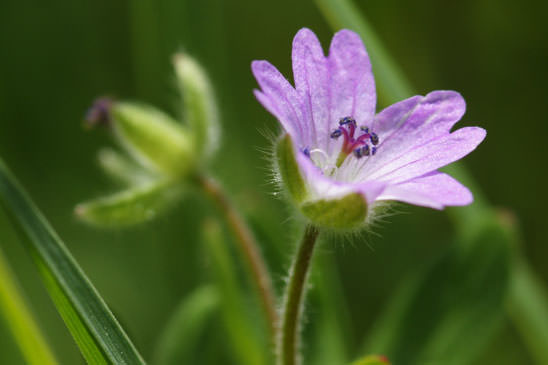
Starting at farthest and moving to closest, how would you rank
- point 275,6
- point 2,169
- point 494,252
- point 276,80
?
point 275,6, point 494,252, point 2,169, point 276,80

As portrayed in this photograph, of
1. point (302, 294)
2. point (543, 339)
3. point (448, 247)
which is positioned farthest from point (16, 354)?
point (543, 339)

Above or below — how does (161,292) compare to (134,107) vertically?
below

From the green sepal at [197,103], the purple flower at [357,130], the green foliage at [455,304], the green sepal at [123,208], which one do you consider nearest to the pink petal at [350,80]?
the purple flower at [357,130]

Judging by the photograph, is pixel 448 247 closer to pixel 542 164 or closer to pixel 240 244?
pixel 240 244

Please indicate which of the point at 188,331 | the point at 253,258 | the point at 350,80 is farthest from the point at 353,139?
the point at 188,331

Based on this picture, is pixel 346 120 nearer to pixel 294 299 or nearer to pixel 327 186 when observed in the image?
pixel 327 186

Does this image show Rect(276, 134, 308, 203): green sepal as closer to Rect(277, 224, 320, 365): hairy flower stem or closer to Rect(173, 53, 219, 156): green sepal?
Rect(277, 224, 320, 365): hairy flower stem

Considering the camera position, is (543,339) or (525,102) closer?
(543,339)
